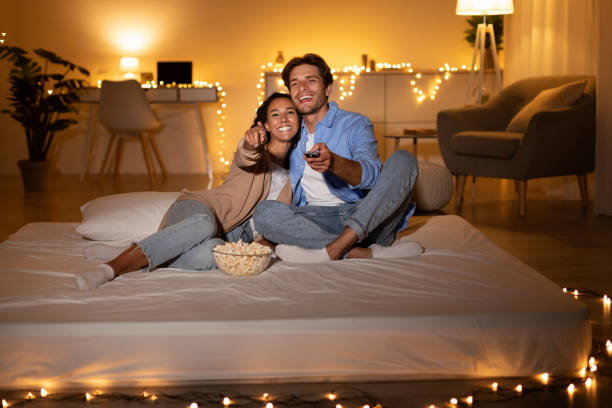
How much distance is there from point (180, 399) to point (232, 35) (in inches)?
213

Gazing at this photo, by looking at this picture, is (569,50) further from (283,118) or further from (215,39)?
(215,39)

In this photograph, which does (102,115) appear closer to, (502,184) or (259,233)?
(502,184)

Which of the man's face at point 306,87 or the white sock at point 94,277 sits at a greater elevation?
the man's face at point 306,87

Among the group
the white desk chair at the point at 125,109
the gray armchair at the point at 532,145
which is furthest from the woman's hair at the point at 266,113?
the white desk chair at the point at 125,109

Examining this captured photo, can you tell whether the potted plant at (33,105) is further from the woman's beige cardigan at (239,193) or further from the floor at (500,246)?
the woman's beige cardigan at (239,193)

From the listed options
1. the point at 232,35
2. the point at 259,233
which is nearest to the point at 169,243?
the point at 259,233

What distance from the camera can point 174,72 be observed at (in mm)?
6336

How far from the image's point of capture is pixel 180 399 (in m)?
1.50

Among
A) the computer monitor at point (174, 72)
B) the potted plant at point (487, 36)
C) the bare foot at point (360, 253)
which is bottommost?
the bare foot at point (360, 253)

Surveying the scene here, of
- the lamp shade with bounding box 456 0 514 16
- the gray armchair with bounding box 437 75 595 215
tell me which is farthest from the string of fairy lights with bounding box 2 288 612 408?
the lamp shade with bounding box 456 0 514 16

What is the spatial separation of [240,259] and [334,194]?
50 cm

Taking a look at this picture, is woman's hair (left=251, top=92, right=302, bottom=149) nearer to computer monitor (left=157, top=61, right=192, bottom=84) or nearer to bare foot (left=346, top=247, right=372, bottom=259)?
bare foot (left=346, top=247, right=372, bottom=259)

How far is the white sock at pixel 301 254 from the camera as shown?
7.09 feet

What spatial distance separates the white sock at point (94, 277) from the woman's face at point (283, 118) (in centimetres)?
Result: 71
